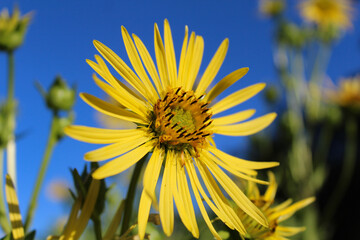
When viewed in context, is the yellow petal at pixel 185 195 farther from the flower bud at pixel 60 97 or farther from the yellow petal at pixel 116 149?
the flower bud at pixel 60 97

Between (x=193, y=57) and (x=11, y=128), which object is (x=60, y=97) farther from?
(x=193, y=57)

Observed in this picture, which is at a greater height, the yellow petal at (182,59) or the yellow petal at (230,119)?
the yellow petal at (182,59)

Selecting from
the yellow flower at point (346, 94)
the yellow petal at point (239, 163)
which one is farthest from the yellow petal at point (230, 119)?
the yellow flower at point (346, 94)

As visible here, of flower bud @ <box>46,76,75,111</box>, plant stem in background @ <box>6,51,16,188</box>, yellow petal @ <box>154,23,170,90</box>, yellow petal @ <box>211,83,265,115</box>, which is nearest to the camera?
yellow petal @ <box>154,23,170,90</box>

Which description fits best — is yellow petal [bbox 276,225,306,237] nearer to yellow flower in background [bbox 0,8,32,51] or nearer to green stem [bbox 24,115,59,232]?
green stem [bbox 24,115,59,232]

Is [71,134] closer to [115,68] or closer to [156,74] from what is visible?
[115,68]

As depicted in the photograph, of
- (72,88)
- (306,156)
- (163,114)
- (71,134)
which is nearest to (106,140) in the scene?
(71,134)

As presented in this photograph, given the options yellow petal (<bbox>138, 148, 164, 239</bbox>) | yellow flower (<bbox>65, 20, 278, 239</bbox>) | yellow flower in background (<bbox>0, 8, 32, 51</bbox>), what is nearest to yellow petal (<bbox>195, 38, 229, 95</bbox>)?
yellow flower (<bbox>65, 20, 278, 239</bbox>)
